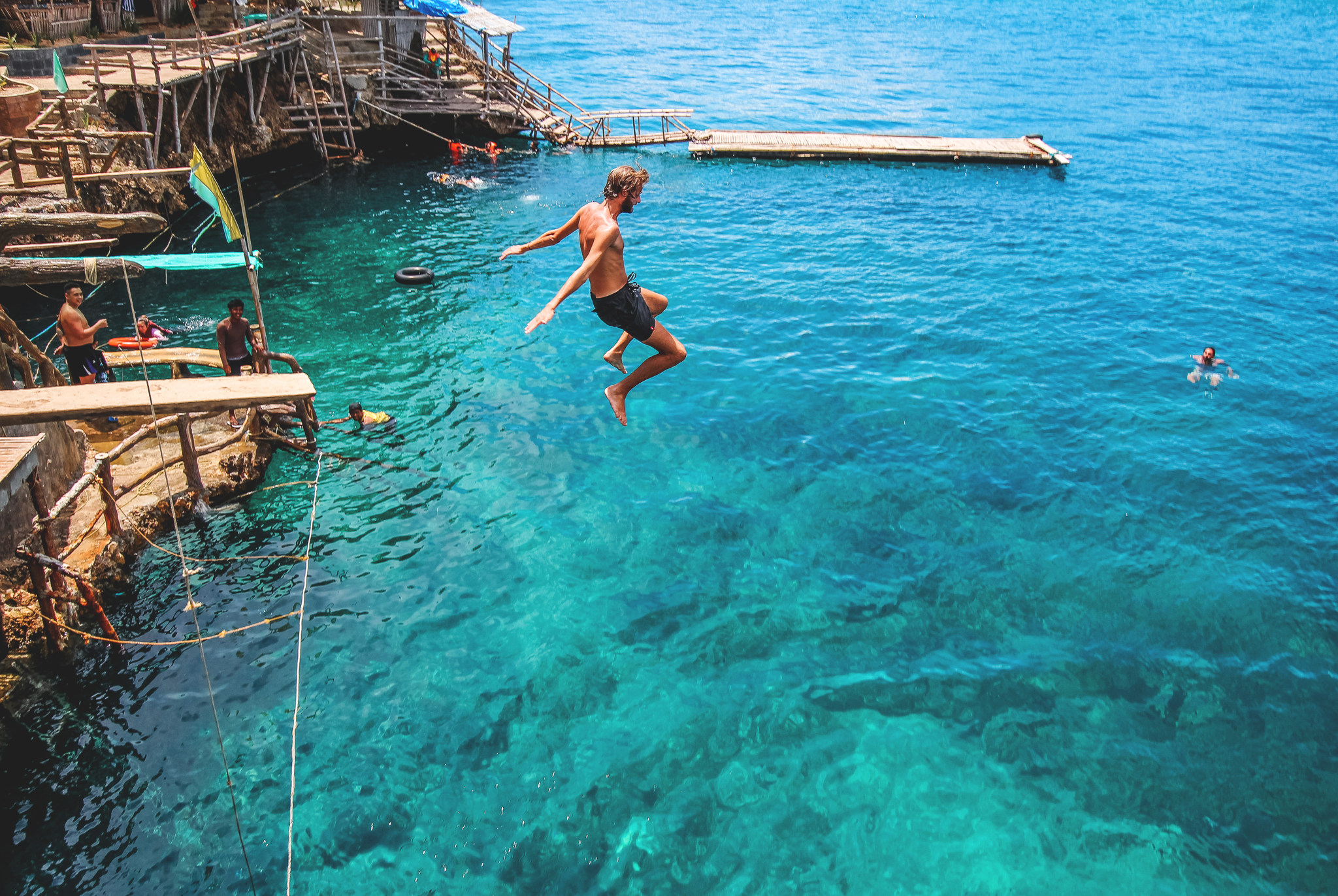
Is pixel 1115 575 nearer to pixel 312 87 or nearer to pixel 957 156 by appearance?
pixel 957 156

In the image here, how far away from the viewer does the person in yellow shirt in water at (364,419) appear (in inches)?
698

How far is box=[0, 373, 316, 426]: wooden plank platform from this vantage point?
31.7 feet

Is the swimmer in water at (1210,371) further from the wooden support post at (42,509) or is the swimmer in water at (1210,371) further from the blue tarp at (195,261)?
the wooden support post at (42,509)

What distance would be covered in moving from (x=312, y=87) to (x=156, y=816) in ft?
109

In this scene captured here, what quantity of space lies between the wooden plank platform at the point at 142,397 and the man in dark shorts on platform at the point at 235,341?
5.08 metres

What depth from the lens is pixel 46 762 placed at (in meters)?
10.9

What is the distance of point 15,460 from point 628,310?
790 cm

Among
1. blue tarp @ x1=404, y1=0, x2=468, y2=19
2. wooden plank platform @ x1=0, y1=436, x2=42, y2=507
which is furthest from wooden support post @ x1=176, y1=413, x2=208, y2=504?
blue tarp @ x1=404, y1=0, x2=468, y2=19

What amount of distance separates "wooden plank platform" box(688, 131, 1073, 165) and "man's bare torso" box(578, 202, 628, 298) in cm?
3309

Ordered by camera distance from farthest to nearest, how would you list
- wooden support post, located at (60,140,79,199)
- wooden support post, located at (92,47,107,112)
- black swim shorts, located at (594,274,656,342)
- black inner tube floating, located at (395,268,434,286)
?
black inner tube floating, located at (395,268,434,286)
wooden support post, located at (92,47,107,112)
wooden support post, located at (60,140,79,199)
black swim shorts, located at (594,274,656,342)

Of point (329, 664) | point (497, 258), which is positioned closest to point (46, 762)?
point (329, 664)

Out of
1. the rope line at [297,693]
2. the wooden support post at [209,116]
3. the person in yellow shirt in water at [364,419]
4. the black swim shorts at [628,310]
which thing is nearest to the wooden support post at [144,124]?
the wooden support post at [209,116]

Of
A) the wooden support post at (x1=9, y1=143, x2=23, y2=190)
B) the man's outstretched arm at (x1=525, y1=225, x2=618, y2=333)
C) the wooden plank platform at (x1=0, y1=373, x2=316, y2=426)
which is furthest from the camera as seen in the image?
the wooden support post at (x1=9, y1=143, x2=23, y2=190)

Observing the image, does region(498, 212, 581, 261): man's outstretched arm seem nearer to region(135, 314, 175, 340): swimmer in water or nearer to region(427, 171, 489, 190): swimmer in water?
region(135, 314, 175, 340): swimmer in water
